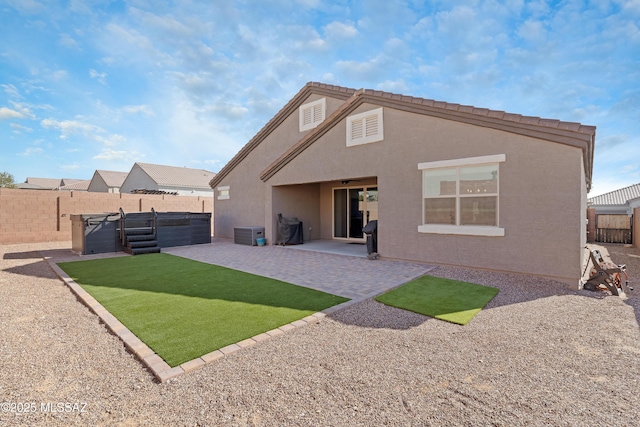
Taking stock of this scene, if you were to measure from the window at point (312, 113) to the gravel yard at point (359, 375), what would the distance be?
11.2 m

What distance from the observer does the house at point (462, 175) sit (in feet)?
20.6

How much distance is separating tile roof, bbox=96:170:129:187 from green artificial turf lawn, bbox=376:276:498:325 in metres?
41.8

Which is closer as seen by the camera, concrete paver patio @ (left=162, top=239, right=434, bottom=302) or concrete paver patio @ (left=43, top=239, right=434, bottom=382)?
concrete paver patio @ (left=43, top=239, right=434, bottom=382)

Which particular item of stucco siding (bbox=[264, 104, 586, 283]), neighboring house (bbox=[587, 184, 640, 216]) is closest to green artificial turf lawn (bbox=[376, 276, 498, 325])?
stucco siding (bbox=[264, 104, 586, 283])

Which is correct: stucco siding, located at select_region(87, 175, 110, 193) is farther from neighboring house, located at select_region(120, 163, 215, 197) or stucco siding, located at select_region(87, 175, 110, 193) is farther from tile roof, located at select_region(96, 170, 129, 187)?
neighboring house, located at select_region(120, 163, 215, 197)

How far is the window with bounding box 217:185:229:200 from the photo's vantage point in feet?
55.0

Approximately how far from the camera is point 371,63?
1561 centimetres

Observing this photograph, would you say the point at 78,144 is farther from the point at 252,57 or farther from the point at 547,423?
the point at 547,423

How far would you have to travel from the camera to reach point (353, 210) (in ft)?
44.4

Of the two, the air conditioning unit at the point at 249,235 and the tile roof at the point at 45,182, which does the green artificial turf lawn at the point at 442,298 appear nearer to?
the air conditioning unit at the point at 249,235

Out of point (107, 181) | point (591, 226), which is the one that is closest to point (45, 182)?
point (107, 181)

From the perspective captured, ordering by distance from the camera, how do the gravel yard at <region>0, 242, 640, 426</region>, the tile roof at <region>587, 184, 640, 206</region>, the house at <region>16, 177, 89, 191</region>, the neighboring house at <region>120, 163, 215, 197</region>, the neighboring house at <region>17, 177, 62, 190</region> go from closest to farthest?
the gravel yard at <region>0, 242, 640, 426</region> → the tile roof at <region>587, 184, 640, 206</region> → the neighboring house at <region>120, 163, 215, 197</region> → the house at <region>16, 177, 89, 191</region> → the neighboring house at <region>17, 177, 62, 190</region>

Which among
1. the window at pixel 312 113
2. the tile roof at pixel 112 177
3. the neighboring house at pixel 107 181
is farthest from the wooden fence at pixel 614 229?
the tile roof at pixel 112 177

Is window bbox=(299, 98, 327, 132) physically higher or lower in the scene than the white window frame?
higher
